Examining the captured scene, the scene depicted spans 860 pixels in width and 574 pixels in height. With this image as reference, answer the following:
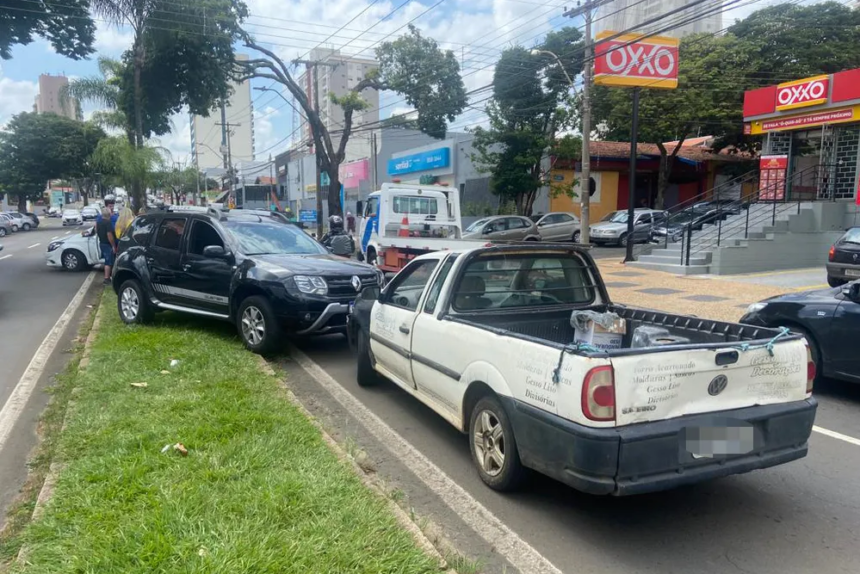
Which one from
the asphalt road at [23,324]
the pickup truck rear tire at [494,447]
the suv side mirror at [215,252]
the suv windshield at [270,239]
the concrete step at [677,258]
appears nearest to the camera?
the pickup truck rear tire at [494,447]

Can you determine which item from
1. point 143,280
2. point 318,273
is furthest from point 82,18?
point 318,273

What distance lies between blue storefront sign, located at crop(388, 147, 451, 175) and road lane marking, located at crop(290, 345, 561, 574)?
32.9m

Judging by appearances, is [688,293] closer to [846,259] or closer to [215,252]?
[846,259]

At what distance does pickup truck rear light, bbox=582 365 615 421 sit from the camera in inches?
126

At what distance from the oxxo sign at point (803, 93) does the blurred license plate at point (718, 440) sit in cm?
1929

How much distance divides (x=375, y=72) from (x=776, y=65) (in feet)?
78.8

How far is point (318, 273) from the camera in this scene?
745cm

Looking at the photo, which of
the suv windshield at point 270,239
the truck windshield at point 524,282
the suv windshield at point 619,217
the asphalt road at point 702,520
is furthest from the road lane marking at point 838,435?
the suv windshield at point 619,217

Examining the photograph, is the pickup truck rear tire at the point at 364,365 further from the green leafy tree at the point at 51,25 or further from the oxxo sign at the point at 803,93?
the oxxo sign at the point at 803,93

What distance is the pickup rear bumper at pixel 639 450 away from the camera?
3.18 m

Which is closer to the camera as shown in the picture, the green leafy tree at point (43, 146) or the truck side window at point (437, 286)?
the truck side window at point (437, 286)

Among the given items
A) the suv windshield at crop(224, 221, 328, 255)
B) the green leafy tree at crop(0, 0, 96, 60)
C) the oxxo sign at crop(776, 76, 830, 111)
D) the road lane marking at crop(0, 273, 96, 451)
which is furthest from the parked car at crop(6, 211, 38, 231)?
the oxxo sign at crop(776, 76, 830, 111)

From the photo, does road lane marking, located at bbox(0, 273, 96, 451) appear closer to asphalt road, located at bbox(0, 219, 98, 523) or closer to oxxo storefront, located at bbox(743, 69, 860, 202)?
asphalt road, located at bbox(0, 219, 98, 523)

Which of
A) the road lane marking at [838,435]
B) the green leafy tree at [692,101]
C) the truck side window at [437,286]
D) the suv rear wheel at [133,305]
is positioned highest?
the green leafy tree at [692,101]
